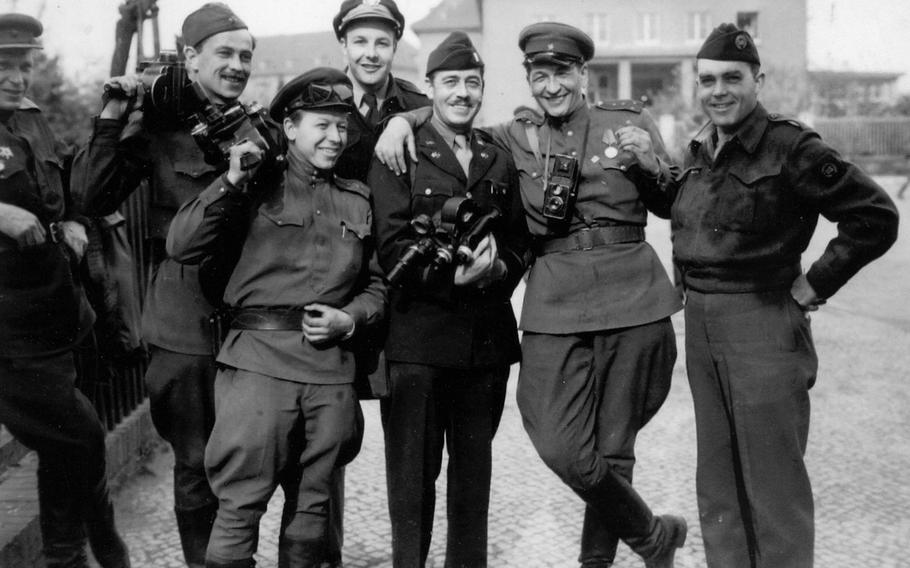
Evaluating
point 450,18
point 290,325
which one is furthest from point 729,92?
point 450,18

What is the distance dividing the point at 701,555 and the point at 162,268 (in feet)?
9.23

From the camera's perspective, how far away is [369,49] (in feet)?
14.6

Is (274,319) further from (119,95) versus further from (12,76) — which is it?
(12,76)

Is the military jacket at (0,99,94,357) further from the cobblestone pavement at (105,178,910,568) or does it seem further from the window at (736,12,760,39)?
the window at (736,12,760,39)

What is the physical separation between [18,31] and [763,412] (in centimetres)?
336

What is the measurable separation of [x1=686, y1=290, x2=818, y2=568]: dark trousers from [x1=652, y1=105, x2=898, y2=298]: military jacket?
12 cm

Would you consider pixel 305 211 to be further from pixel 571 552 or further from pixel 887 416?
pixel 887 416

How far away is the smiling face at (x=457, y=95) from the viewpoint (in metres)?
3.96

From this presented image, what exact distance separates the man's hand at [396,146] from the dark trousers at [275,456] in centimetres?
90

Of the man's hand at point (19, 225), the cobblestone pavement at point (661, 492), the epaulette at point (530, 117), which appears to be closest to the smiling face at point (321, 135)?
the epaulette at point (530, 117)

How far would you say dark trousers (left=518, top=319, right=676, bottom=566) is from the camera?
4090 millimetres

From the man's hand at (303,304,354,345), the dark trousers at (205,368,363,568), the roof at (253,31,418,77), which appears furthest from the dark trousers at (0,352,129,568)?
the roof at (253,31,418,77)

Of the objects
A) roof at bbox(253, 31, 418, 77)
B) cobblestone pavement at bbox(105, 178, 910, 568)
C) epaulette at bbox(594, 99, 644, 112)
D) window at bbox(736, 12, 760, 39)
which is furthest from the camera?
roof at bbox(253, 31, 418, 77)

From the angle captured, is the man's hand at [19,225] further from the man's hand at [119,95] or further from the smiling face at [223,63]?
the smiling face at [223,63]
